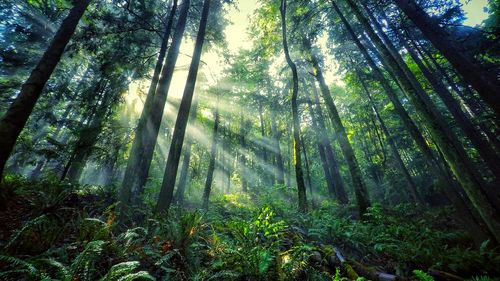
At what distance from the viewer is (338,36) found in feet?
51.9

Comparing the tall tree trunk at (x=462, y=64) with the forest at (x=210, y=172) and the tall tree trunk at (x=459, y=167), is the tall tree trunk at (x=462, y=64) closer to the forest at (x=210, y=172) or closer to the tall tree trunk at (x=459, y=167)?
the forest at (x=210, y=172)

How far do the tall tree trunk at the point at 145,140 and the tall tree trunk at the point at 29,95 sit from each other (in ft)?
9.87

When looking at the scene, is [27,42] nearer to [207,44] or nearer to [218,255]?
[207,44]

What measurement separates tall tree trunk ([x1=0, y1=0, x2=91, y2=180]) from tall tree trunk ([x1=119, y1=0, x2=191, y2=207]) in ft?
9.87

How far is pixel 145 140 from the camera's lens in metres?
8.59

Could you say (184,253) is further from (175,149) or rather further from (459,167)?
(459,167)

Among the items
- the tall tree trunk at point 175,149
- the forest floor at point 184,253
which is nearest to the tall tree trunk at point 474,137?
the forest floor at point 184,253

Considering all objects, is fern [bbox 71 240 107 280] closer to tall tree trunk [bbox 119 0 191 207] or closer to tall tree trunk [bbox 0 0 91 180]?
tall tree trunk [bbox 0 0 91 180]

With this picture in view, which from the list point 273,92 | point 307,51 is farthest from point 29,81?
point 273,92

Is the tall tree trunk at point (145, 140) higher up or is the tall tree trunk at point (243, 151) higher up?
the tall tree trunk at point (243, 151)

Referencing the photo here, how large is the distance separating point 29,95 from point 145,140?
3.80 m

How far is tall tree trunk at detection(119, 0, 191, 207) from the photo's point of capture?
745 cm

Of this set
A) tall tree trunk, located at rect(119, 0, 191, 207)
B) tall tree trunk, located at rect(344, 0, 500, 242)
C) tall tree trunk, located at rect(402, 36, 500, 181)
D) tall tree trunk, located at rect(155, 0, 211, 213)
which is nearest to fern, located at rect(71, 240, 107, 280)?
tall tree trunk, located at rect(155, 0, 211, 213)

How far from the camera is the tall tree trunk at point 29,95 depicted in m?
4.57
